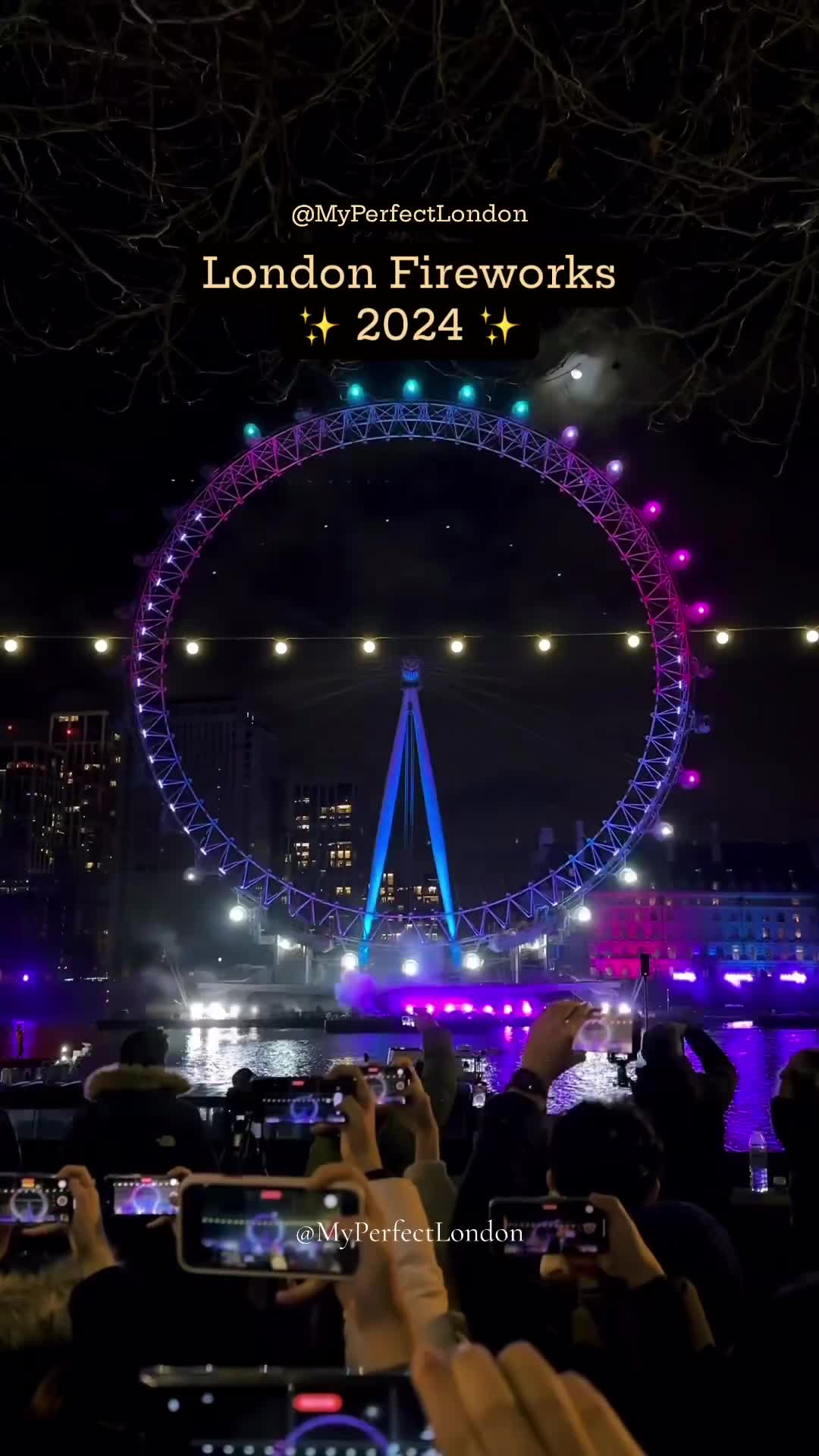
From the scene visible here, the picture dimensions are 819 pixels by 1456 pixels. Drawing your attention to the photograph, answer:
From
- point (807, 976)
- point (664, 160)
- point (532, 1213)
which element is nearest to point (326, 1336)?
point (532, 1213)

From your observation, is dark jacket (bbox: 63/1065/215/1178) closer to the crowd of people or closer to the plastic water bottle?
the crowd of people

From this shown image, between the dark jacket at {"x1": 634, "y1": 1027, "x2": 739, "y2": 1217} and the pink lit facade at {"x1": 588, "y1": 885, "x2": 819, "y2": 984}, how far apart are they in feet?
255

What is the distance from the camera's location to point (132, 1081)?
4.68 meters

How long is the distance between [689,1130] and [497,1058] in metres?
33.2

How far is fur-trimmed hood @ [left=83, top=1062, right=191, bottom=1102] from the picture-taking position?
4660mm

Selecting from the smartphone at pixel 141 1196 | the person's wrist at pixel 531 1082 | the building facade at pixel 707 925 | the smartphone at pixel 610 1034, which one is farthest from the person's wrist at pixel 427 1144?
the building facade at pixel 707 925

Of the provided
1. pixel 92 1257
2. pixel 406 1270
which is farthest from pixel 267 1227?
pixel 92 1257

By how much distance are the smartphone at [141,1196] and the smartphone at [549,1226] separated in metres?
1.41

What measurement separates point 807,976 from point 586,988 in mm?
31610

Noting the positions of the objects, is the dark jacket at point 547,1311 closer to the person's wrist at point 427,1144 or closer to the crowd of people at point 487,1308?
the crowd of people at point 487,1308

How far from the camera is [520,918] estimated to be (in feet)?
108

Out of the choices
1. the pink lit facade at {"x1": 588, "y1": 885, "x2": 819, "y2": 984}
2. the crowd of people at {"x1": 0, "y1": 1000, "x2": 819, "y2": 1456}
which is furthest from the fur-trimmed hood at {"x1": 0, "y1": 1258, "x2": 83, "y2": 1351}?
the pink lit facade at {"x1": 588, "y1": 885, "x2": 819, "y2": 984}

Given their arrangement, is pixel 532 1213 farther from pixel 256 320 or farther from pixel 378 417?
pixel 378 417

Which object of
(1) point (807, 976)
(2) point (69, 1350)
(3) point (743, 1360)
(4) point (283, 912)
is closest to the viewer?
(3) point (743, 1360)
